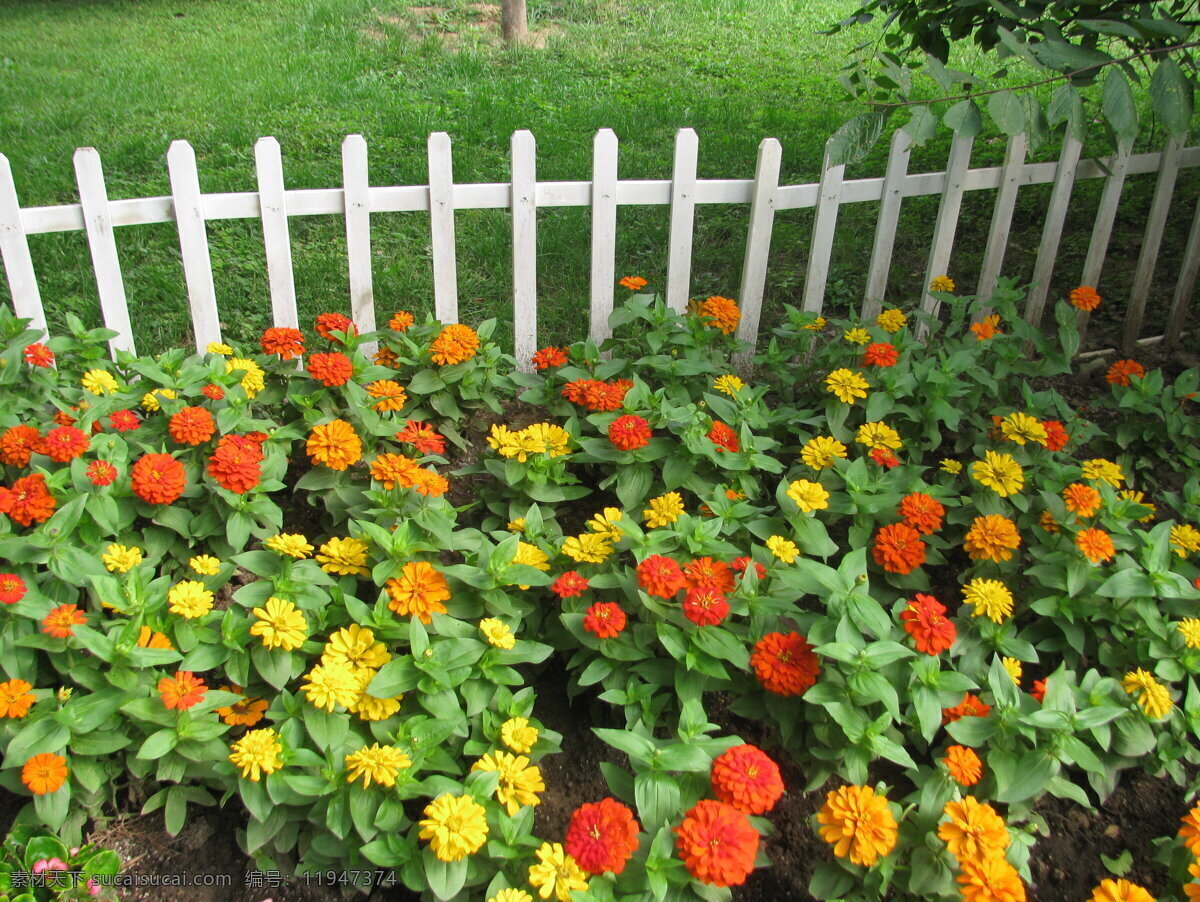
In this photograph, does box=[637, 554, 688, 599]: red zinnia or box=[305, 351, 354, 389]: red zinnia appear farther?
box=[305, 351, 354, 389]: red zinnia

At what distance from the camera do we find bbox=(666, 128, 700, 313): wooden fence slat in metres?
3.57

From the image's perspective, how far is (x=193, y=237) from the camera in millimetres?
3391

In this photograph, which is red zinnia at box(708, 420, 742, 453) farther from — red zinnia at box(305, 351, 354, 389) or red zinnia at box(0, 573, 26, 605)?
red zinnia at box(0, 573, 26, 605)

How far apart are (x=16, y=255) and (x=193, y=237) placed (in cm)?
56

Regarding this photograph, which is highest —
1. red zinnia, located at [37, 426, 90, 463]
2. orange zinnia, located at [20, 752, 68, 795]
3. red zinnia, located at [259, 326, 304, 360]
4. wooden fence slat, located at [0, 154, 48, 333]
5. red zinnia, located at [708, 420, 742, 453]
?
wooden fence slat, located at [0, 154, 48, 333]

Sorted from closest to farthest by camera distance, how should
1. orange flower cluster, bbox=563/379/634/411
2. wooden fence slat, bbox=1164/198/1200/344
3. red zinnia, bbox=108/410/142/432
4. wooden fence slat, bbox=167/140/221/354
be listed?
1. red zinnia, bbox=108/410/142/432
2. orange flower cluster, bbox=563/379/634/411
3. wooden fence slat, bbox=167/140/221/354
4. wooden fence slat, bbox=1164/198/1200/344

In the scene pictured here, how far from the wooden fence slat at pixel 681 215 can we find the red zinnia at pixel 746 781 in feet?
7.14

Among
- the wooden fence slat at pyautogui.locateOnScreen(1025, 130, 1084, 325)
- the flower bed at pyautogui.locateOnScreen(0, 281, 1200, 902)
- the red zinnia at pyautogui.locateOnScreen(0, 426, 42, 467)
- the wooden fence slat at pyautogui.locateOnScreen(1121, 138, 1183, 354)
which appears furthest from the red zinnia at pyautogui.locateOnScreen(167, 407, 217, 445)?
the wooden fence slat at pyautogui.locateOnScreen(1121, 138, 1183, 354)

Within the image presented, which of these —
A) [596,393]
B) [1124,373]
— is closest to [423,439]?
[596,393]

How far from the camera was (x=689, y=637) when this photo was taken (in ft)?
7.39

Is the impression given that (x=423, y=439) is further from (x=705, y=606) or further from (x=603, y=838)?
(x=603, y=838)

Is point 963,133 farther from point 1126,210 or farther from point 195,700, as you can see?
point 1126,210

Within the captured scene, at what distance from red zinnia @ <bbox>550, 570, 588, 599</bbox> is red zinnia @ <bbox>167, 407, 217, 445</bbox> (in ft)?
3.61

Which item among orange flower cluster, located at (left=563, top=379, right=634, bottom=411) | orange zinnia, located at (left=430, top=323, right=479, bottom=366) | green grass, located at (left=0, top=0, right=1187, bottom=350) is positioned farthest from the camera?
green grass, located at (left=0, top=0, right=1187, bottom=350)
